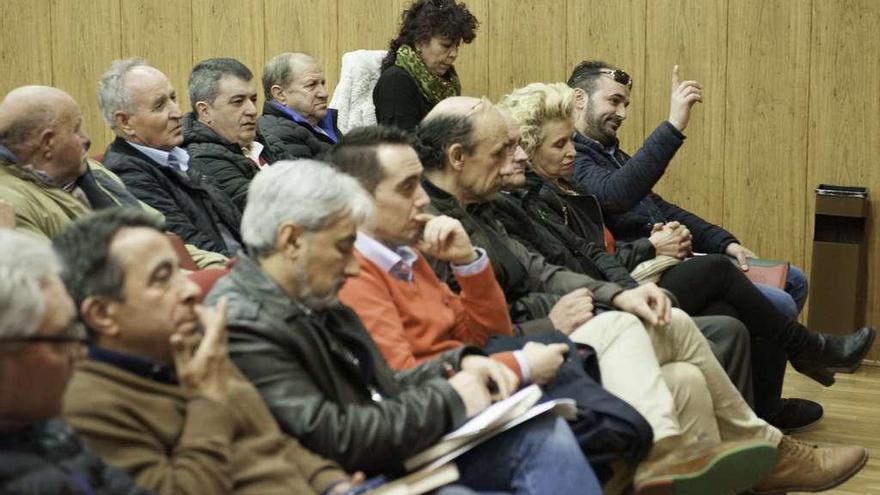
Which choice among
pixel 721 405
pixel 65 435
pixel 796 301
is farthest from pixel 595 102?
pixel 65 435

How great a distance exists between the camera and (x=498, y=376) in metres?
2.48

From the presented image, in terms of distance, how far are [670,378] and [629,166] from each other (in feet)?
4.49

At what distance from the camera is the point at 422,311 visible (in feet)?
9.32

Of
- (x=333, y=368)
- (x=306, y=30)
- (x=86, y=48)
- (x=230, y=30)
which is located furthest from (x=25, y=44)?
(x=333, y=368)

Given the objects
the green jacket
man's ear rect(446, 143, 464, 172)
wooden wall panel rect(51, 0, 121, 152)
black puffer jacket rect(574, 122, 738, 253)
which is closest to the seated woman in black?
black puffer jacket rect(574, 122, 738, 253)

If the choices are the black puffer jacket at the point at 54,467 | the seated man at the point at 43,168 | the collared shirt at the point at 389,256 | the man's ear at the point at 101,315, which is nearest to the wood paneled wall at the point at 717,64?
the seated man at the point at 43,168

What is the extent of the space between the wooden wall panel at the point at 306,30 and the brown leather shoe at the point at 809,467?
137 inches

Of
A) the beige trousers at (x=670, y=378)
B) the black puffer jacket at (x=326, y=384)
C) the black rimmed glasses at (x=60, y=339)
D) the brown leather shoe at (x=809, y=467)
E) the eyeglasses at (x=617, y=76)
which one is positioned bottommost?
the brown leather shoe at (x=809, y=467)

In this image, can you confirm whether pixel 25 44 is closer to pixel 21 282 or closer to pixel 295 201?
pixel 295 201

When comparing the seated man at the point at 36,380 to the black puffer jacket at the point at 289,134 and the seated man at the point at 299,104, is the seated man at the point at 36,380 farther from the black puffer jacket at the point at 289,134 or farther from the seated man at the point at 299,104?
the seated man at the point at 299,104

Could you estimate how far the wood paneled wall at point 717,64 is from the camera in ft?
18.1

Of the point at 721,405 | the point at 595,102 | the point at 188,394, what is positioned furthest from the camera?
the point at 595,102

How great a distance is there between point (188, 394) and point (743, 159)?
4166 millimetres

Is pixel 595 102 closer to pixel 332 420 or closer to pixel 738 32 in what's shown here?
pixel 738 32
